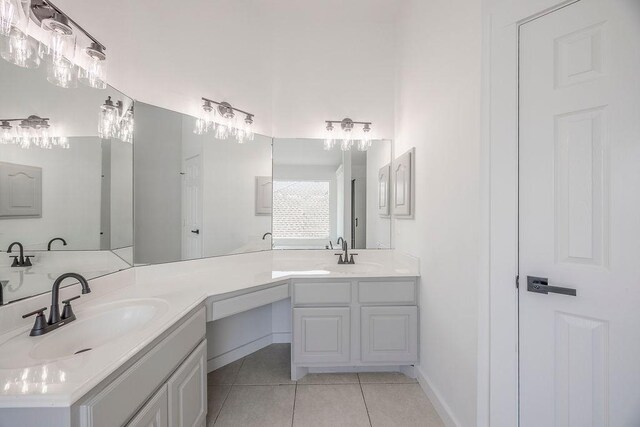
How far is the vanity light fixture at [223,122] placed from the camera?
2070 millimetres

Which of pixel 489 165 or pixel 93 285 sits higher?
pixel 489 165

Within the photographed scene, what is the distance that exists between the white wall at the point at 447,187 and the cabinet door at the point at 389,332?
89mm

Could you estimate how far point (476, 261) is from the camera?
1.30 m

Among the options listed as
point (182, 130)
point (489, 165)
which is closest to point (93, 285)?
point (182, 130)

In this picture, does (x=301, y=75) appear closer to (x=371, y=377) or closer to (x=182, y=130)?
(x=182, y=130)

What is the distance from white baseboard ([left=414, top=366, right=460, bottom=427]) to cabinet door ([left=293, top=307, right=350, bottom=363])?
1.86 feet

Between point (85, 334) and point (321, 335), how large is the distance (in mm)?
1424

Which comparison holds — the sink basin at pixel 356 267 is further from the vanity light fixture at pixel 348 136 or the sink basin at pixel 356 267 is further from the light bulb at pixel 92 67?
the light bulb at pixel 92 67

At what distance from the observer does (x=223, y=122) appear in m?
2.18

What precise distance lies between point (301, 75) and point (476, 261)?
7.35 feet

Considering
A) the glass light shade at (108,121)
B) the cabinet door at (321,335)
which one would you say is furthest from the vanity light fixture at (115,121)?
the cabinet door at (321,335)

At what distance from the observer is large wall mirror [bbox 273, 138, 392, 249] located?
251cm

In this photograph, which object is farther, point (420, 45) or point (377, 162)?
point (377, 162)

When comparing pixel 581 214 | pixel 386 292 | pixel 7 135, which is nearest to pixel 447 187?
pixel 581 214
